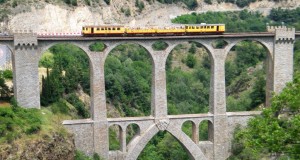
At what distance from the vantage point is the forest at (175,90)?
2391 cm

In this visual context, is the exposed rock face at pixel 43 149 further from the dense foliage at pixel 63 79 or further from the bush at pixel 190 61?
the bush at pixel 190 61

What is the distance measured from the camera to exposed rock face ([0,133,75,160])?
3775cm

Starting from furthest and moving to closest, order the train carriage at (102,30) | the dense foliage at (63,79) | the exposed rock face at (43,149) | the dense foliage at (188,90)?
1. the dense foliage at (188,90)
2. the dense foliage at (63,79)
3. the train carriage at (102,30)
4. the exposed rock face at (43,149)

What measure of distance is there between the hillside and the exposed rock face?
27.6m

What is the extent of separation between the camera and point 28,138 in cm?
3934

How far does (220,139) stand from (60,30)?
3236 centimetres

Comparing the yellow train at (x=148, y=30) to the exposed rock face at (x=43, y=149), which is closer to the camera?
the exposed rock face at (x=43, y=149)

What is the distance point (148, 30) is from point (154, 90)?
4.76 metres

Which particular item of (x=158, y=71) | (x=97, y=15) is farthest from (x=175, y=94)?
(x=158, y=71)

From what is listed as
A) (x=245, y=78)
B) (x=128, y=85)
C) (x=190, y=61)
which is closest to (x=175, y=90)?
(x=128, y=85)

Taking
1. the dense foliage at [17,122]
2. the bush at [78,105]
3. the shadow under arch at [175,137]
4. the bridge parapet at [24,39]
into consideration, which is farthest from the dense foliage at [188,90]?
the dense foliage at [17,122]

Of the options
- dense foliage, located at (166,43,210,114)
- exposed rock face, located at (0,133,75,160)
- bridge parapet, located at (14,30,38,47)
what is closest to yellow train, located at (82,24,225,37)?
bridge parapet, located at (14,30,38,47)

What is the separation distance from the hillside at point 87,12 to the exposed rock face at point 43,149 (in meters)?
27.6

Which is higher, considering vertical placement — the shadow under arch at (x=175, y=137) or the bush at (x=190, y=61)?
the bush at (x=190, y=61)
